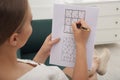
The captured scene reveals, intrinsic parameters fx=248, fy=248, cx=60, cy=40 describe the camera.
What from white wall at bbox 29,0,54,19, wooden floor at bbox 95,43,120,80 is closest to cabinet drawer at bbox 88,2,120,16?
wooden floor at bbox 95,43,120,80

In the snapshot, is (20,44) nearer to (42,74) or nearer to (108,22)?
(42,74)

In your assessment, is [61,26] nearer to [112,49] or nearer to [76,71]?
[76,71]

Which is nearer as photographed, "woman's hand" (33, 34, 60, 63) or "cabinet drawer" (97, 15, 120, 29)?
"woman's hand" (33, 34, 60, 63)

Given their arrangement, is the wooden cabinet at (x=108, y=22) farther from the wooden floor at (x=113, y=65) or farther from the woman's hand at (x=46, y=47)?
the woman's hand at (x=46, y=47)

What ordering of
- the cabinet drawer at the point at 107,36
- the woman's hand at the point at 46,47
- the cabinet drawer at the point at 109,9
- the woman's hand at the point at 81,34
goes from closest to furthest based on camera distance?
the woman's hand at the point at 81,34, the woman's hand at the point at 46,47, the cabinet drawer at the point at 109,9, the cabinet drawer at the point at 107,36

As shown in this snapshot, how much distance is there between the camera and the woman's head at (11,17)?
0.66 m

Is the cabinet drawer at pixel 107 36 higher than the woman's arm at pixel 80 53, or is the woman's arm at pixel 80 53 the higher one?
the woman's arm at pixel 80 53

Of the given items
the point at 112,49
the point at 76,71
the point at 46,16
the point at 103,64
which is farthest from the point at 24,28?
the point at 112,49

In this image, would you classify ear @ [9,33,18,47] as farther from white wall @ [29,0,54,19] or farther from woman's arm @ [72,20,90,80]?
white wall @ [29,0,54,19]

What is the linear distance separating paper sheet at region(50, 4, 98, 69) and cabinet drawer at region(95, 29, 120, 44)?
1832mm

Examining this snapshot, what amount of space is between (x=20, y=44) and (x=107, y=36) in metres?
2.23

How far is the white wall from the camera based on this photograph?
109 inches

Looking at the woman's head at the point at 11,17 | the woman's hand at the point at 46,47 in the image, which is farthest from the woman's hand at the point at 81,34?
the woman's head at the point at 11,17

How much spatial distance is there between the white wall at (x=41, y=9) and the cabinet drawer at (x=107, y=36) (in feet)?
2.00
